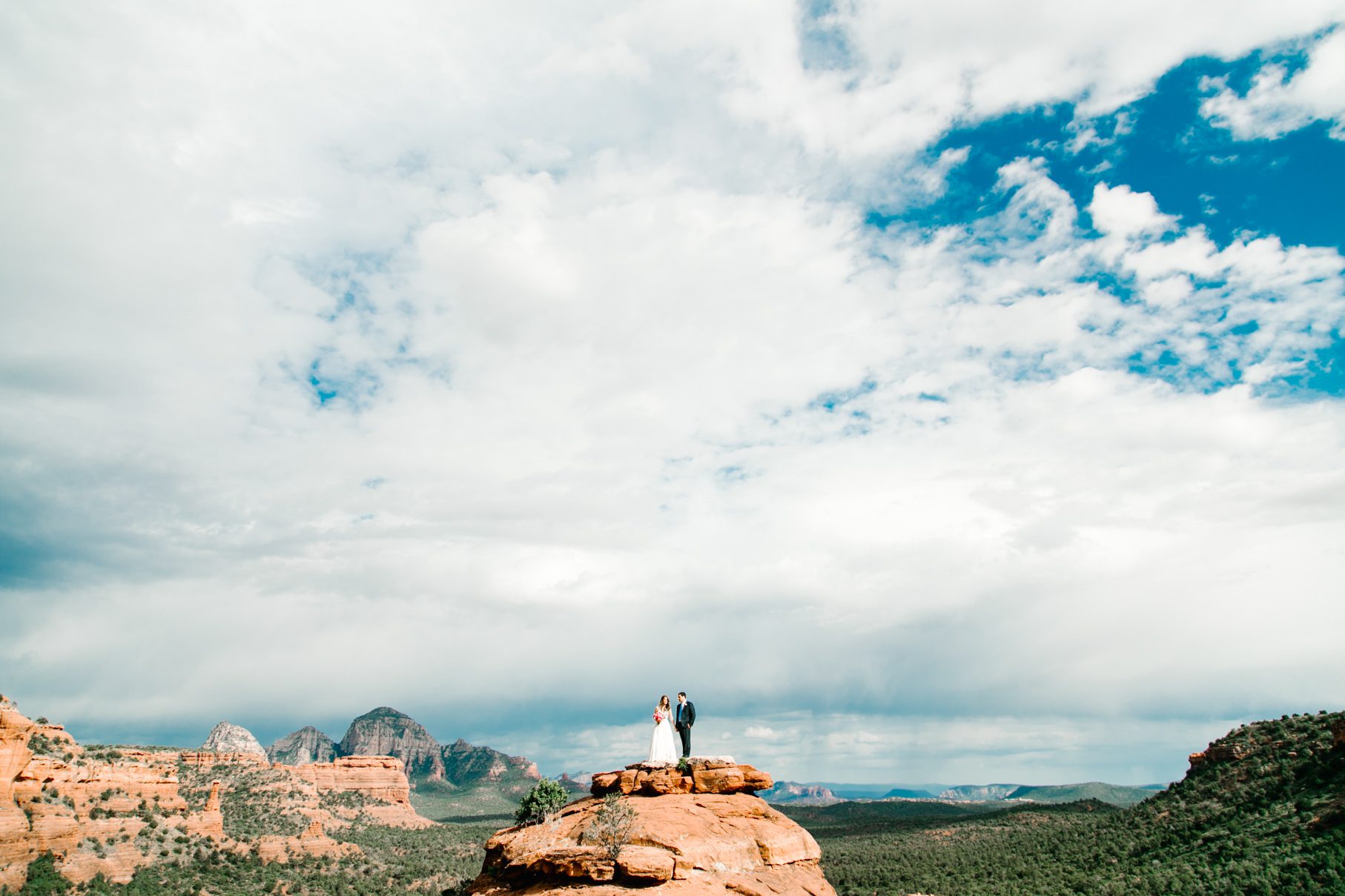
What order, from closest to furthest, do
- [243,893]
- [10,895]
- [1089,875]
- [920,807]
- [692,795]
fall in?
[692,795] → [10,895] → [1089,875] → [243,893] → [920,807]

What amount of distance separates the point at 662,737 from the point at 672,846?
26.0 feet

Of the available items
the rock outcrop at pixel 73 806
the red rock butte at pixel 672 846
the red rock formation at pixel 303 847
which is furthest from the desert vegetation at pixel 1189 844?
the rock outcrop at pixel 73 806

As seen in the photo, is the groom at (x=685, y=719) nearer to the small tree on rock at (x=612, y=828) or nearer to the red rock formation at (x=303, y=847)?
the small tree on rock at (x=612, y=828)

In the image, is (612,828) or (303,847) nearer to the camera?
(612,828)

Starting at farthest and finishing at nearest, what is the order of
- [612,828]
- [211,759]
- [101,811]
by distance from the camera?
[211,759] → [101,811] → [612,828]

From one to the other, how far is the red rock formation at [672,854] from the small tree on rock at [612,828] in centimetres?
21

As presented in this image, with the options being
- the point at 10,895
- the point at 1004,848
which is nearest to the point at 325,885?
the point at 10,895

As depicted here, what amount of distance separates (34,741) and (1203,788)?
122 m

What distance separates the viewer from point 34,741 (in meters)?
76.5

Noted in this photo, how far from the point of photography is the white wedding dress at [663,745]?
34.4m

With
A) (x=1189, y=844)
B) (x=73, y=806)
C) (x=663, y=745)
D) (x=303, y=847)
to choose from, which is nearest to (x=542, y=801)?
(x=663, y=745)

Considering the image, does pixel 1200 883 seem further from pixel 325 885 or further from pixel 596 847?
pixel 325 885

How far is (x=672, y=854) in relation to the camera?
87.7ft

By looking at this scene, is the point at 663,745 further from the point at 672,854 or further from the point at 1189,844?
the point at 1189,844
